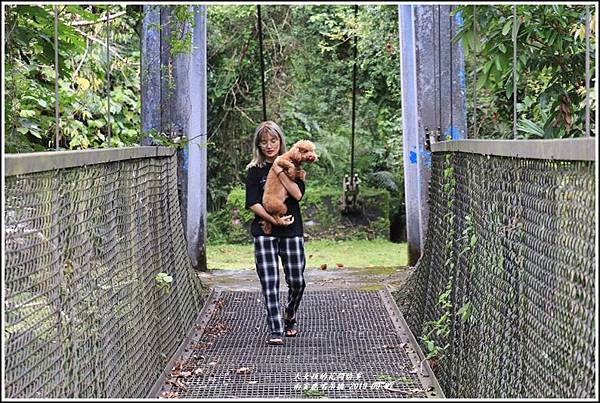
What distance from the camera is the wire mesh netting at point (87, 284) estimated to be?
2.28 metres

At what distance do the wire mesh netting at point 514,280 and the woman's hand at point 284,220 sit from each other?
0.78 meters

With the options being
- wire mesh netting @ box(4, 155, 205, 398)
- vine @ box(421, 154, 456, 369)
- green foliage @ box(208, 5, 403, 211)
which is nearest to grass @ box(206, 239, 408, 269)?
green foliage @ box(208, 5, 403, 211)

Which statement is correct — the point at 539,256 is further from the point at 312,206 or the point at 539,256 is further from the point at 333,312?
the point at 312,206

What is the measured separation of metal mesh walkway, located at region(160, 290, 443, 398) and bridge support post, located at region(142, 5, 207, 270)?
1059mm

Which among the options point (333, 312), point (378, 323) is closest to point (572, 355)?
point (378, 323)

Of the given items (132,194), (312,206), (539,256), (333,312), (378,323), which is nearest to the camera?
(539,256)

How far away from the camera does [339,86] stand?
44.7ft

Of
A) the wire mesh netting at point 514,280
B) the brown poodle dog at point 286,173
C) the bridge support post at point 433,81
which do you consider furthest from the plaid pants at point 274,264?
the bridge support post at point 433,81

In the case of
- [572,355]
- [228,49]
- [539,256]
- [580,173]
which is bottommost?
[572,355]

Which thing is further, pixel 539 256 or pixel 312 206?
pixel 312 206

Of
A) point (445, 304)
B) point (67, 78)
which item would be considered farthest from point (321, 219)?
point (445, 304)

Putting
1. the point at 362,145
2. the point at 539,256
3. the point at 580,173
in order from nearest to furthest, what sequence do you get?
the point at 580,173 < the point at 539,256 < the point at 362,145

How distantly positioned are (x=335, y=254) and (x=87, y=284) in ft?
27.2

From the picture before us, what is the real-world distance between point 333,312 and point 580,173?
160 inches
